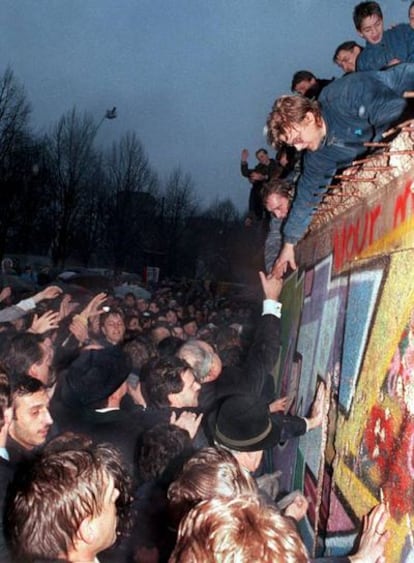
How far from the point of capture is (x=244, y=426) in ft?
10.8

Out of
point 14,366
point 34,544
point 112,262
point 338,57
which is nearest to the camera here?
point 34,544

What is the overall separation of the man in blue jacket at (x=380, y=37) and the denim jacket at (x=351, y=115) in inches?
64.7

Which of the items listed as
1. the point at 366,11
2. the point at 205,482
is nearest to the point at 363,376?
the point at 205,482

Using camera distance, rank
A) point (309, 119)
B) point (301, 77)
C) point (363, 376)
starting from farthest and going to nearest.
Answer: point (301, 77), point (309, 119), point (363, 376)

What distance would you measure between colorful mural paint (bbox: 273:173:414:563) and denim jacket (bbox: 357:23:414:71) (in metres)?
1.78

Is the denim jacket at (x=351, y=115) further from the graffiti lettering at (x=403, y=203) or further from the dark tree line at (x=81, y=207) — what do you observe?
the dark tree line at (x=81, y=207)

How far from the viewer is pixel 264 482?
365 centimetres

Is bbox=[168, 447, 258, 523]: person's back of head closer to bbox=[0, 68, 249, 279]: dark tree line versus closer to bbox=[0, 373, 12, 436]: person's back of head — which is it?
bbox=[0, 373, 12, 436]: person's back of head

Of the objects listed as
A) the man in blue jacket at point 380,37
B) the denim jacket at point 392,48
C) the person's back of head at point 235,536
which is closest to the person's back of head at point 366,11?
the man in blue jacket at point 380,37

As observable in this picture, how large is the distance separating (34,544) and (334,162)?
113 inches

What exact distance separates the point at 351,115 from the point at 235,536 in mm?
2784

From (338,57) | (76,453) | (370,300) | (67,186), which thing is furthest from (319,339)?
(67,186)

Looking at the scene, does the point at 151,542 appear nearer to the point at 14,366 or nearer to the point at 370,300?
the point at 370,300

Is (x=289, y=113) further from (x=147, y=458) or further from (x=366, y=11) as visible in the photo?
(x=366, y=11)
